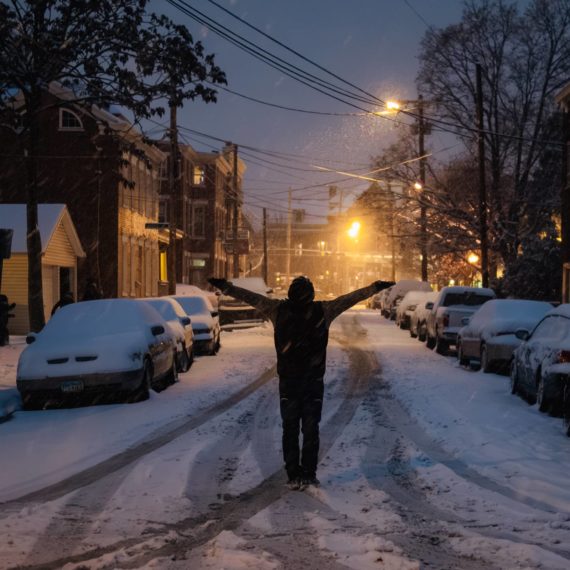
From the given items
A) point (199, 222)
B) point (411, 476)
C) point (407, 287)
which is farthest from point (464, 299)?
point (199, 222)

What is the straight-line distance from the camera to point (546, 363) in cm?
1166

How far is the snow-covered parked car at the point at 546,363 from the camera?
36.9 ft

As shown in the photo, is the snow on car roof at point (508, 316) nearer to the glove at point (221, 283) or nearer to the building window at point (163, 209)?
the glove at point (221, 283)

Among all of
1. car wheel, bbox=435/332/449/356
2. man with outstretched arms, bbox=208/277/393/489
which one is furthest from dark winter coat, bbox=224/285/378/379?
car wheel, bbox=435/332/449/356

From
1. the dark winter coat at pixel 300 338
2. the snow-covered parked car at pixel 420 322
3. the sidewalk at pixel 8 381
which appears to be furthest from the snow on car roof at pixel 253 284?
the dark winter coat at pixel 300 338

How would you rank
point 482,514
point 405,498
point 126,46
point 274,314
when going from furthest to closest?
1. point 126,46
2. point 274,314
3. point 405,498
4. point 482,514

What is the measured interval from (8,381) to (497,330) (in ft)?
31.6

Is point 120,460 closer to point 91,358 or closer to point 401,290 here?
point 91,358

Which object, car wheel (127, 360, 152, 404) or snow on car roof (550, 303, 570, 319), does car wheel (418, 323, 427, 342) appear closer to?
snow on car roof (550, 303, 570, 319)

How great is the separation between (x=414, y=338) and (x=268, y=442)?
70.2ft

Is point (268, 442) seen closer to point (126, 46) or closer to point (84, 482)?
point (84, 482)

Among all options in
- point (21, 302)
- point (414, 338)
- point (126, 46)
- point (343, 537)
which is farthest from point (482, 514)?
point (21, 302)

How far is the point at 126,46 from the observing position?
19.5 metres

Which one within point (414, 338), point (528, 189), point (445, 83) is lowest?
point (414, 338)
